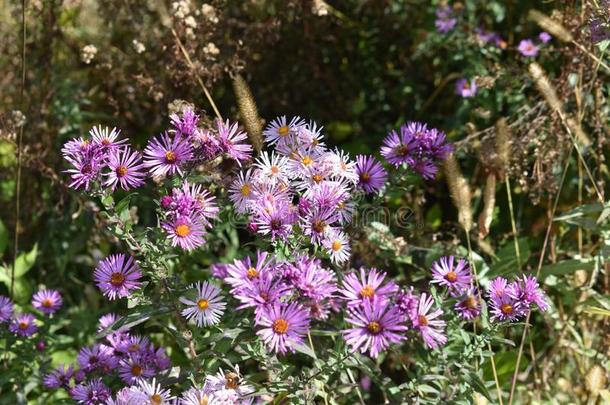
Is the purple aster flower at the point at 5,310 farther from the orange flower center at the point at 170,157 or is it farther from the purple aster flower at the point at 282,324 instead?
the purple aster flower at the point at 282,324

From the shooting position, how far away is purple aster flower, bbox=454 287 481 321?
62.6 inches

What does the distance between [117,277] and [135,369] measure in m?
0.25

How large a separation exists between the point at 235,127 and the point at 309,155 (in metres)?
0.17

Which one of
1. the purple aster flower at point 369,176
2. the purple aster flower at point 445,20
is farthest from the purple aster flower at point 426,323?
the purple aster flower at point 445,20

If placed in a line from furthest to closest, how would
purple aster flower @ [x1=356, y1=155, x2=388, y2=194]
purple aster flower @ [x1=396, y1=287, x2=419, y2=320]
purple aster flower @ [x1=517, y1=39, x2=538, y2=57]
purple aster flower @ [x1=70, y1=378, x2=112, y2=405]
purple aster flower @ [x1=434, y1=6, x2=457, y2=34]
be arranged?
1. purple aster flower @ [x1=434, y1=6, x2=457, y2=34]
2. purple aster flower @ [x1=517, y1=39, x2=538, y2=57]
3. purple aster flower @ [x1=356, y1=155, x2=388, y2=194]
4. purple aster flower @ [x1=70, y1=378, x2=112, y2=405]
5. purple aster flower @ [x1=396, y1=287, x2=419, y2=320]

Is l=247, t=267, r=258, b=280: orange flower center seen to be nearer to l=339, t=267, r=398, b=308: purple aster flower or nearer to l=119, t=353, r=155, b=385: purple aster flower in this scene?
l=339, t=267, r=398, b=308: purple aster flower

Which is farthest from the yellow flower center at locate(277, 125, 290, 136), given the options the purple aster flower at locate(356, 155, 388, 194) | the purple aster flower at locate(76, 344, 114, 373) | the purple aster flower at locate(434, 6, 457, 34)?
the purple aster flower at locate(434, 6, 457, 34)

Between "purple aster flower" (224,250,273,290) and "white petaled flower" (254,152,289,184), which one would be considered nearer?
"purple aster flower" (224,250,273,290)

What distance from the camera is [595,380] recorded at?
1864mm

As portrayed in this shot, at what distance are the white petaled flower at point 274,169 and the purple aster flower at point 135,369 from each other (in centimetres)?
48

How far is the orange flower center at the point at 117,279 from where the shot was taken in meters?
1.52

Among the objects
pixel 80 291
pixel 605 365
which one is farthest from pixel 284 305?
pixel 80 291

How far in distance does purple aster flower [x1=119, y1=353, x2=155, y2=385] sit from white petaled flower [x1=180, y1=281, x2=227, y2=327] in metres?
0.21

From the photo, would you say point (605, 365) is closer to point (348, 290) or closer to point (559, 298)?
point (559, 298)
